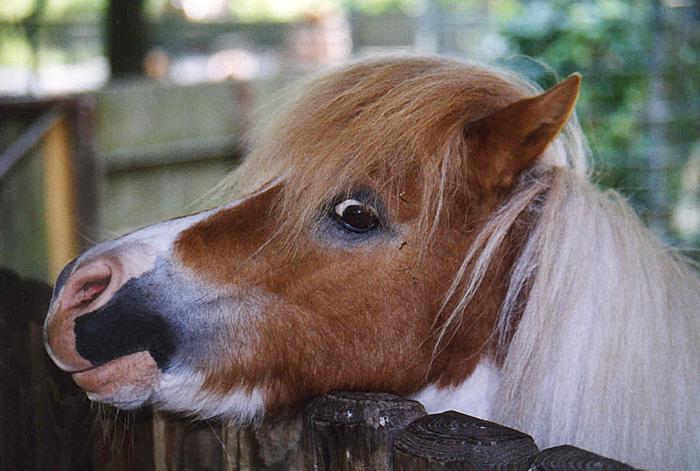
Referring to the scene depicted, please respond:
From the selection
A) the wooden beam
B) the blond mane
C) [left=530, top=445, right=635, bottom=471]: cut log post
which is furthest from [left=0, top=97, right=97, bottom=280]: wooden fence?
[left=530, top=445, right=635, bottom=471]: cut log post

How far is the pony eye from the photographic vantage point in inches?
67.2

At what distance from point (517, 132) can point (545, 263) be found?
0.89 feet

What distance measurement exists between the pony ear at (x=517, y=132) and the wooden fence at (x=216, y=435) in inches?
22.9

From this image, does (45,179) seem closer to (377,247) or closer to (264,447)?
(377,247)

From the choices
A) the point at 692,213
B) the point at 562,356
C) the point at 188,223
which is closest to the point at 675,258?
the point at 562,356

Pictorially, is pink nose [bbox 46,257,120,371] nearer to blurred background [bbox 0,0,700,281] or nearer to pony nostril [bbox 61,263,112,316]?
pony nostril [bbox 61,263,112,316]

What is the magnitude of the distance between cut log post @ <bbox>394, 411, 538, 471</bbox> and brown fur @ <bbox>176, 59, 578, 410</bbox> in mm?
434

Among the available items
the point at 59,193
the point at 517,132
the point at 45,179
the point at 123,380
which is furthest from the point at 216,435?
the point at 59,193

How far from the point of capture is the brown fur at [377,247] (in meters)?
1.67

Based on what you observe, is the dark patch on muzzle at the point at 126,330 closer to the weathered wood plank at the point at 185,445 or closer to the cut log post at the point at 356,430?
the weathered wood plank at the point at 185,445

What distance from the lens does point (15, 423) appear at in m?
1.38

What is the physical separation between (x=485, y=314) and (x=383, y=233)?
28 centimetres

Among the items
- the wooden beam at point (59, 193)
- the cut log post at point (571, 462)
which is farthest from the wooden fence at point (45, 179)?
the cut log post at point (571, 462)

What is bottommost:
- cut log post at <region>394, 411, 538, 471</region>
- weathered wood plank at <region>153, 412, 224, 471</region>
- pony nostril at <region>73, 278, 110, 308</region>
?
weathered wood plank at <region>153, 412, 224, 471</region>
